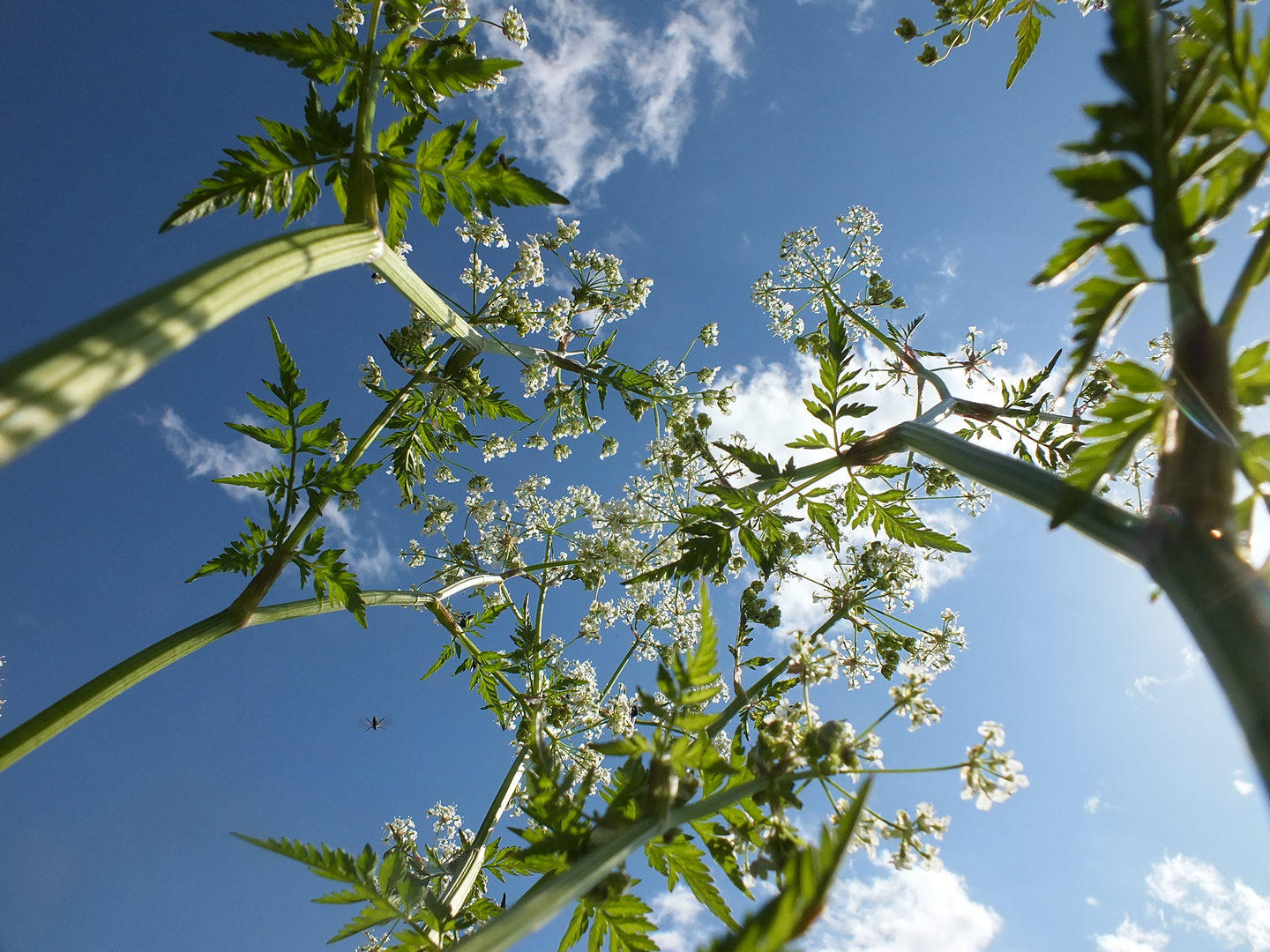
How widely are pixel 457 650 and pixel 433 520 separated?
4.64 feet

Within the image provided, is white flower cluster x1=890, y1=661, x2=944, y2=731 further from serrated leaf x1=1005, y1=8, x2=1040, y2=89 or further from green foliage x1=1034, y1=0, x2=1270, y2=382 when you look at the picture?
serrated leaf x1=1005, y1=8, x2=1040, y2=89

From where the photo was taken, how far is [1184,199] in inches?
43.0

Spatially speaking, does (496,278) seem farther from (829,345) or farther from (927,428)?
(927,428)

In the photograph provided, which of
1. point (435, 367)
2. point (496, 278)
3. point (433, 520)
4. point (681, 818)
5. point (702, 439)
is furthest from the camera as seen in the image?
point (433, 520)

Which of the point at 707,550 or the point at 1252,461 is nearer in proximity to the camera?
the point at 1252,461

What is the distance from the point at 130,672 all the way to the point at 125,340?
5.20 ft

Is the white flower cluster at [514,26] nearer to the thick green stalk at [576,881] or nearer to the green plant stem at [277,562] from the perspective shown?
the green plant stem at [277,562]

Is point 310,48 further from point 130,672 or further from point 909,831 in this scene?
point 909,831

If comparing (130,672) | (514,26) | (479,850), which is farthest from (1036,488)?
(514,26)

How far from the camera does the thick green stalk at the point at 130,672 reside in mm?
1805

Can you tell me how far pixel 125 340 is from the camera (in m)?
1.06

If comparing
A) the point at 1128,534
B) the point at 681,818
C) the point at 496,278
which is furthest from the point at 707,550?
the point at 496,278

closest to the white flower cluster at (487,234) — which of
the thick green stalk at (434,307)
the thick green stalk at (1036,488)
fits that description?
the thick green stalk at (434,307)

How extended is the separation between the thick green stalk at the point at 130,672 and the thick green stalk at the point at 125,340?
145cm
